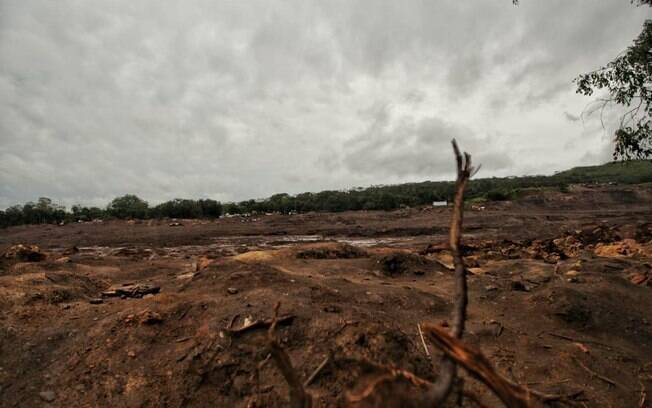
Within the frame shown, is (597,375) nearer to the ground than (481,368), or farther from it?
nearer to the ground

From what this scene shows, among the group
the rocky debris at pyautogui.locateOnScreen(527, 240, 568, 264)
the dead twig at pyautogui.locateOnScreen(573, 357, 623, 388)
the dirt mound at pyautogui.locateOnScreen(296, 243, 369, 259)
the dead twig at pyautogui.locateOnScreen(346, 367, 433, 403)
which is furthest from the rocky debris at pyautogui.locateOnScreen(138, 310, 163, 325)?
the rocky debris at pyautogui.locateOnScreen(527, 240, 568, 264)

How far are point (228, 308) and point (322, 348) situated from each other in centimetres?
163

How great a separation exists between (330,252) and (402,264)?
298cm

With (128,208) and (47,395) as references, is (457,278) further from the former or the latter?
(128,208)

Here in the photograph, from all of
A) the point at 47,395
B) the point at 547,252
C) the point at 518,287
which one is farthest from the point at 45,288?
the point at 547,252

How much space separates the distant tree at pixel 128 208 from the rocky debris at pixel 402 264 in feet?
125

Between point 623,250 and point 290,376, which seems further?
point 623,250

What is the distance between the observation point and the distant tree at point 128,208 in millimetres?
42419

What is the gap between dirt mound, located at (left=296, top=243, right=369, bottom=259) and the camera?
40.0ft

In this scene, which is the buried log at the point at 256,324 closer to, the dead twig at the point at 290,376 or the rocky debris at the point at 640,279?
the dead twig at the point at 290,376

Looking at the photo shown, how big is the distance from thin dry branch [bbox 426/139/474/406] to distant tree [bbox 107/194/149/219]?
44899 millimetres

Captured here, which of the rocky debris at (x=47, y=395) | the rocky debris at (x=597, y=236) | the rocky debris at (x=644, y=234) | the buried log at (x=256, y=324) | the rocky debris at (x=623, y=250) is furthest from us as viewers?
the rocky debris at (x=597, y=236)

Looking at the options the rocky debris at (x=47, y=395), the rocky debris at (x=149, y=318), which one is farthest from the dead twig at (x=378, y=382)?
the rocky debris at (x=149, y=318)

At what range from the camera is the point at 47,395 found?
409 centimetres
